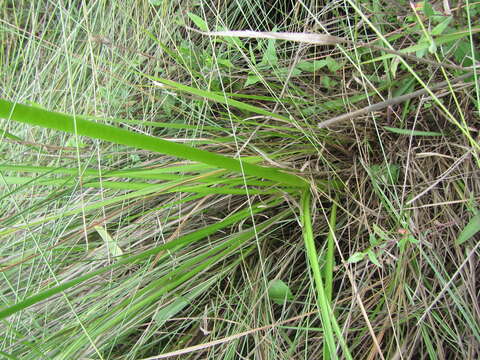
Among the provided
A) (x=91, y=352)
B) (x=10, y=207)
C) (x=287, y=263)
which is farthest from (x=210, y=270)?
(x=10, y=207)

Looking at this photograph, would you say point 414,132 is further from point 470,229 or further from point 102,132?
point 102,132

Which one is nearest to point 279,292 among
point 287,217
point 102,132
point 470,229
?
point 287,217

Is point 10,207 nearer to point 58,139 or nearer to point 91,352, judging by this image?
point 58,139

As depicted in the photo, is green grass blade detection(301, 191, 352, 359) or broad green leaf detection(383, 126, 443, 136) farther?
broad green leaf detection(383, 126, 443, 136)

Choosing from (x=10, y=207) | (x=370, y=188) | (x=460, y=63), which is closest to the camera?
(x=460, y=63)

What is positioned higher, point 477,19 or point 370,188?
point 477,19

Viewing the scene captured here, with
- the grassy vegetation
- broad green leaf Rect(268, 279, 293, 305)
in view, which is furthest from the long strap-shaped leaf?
broad green leaf Rect(268, 279, 293, 305)

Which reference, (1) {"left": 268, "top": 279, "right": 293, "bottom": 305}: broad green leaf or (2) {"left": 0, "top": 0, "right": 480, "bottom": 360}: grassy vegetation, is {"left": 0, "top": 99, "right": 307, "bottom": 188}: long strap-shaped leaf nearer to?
(2) {"left": 0, "top": 0, "right": 480, "bottom": 360}: grassy vegetation

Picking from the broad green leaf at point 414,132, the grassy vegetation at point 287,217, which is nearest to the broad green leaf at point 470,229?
the grassy vegetation at point 287,217
